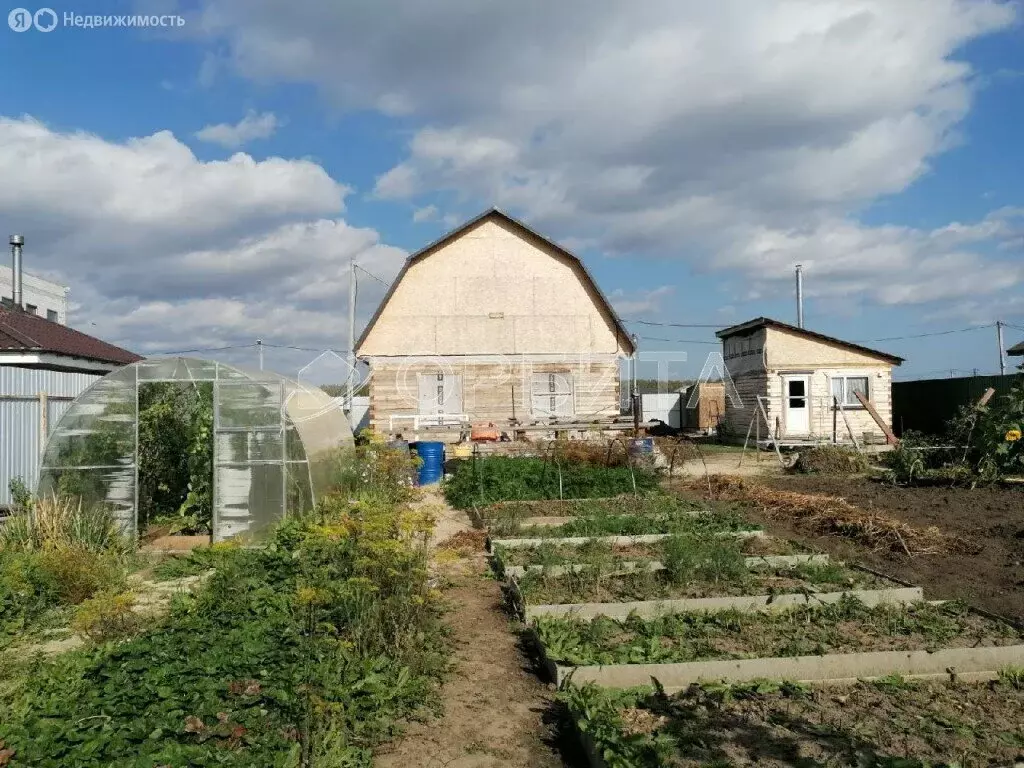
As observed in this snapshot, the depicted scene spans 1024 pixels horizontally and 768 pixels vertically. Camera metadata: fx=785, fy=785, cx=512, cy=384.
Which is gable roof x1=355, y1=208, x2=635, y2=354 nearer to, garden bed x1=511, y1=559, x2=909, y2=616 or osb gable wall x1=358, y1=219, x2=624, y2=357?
osb gable wall x1=358, y1=219, x2=624, y2=357

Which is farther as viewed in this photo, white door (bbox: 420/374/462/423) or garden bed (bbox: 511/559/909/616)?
white door (bbox: 420/374/462/423)

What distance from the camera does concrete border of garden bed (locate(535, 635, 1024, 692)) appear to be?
548 cm

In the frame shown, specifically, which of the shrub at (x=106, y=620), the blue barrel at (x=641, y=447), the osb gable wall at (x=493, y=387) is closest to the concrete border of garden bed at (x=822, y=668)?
the shrub at (x=106, y=620)

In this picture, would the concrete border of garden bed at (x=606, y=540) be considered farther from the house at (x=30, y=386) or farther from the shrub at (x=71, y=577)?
the house at (x=30, y=386)

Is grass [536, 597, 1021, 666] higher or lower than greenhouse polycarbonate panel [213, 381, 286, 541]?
lower

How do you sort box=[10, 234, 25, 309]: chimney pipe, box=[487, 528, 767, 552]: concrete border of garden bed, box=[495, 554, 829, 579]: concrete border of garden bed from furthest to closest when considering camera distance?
box=[10, 234, 25, 309]: chimney pipe < box=[487, 528, 767, 552]: concrete border of garden bed < box=[495, 554, 829, 579]: concrete border of garden bed

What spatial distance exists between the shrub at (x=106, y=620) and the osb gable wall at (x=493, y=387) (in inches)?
633

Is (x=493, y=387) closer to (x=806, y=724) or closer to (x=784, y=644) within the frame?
(x=784, y=644)

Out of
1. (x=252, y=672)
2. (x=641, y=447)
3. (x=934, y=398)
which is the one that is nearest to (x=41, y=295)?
(x=641, y=447)

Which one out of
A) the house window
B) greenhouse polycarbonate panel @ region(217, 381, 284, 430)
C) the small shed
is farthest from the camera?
the small shed

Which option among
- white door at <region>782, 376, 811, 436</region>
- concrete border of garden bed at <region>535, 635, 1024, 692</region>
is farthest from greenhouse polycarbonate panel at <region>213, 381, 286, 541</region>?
white door at <region>782, 376, 811, 436</region>

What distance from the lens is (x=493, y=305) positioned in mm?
23688

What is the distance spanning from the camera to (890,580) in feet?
26.3

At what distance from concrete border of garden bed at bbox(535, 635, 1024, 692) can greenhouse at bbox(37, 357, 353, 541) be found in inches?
257
